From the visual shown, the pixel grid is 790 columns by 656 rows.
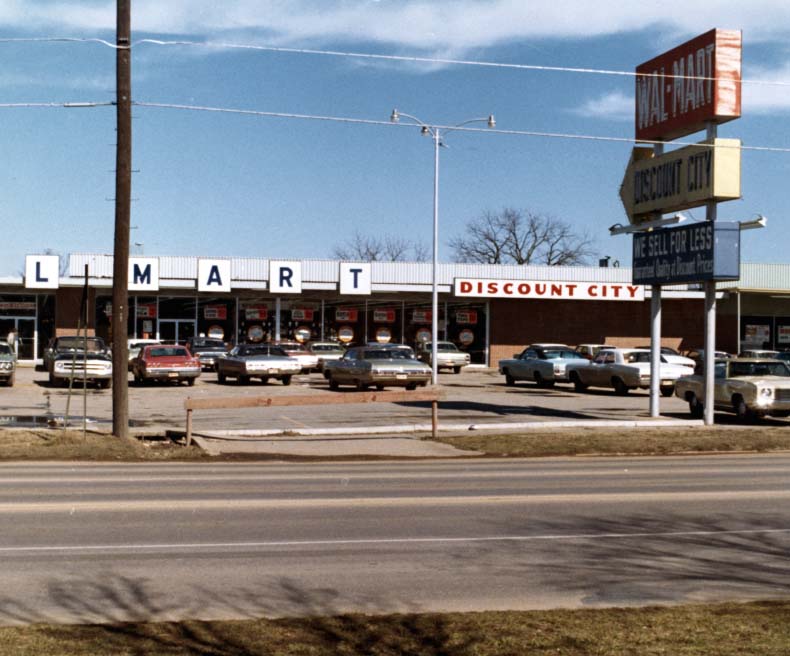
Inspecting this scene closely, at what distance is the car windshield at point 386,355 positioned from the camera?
3628 centimetres

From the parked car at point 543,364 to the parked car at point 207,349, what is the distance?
1349cm

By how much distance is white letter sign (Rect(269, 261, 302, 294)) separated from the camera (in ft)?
177

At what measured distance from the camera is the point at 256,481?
15.3m

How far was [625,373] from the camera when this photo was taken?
35.6m

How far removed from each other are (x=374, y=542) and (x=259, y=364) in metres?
29.1

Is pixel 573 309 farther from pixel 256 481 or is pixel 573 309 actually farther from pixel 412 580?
pixel 412 580

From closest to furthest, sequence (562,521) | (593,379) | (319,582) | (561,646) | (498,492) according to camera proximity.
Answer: (561,646)
(319,582)
(562,521)
(498,492)
(593,379)

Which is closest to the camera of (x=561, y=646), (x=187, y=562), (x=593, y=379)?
(x=561, y=646)

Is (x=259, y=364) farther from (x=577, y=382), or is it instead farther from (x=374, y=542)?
(x=374, y=542)

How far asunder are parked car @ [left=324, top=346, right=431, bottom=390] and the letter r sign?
17.6 meters

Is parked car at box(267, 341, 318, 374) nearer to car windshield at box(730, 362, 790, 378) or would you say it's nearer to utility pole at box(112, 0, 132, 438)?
car windshield at box(730, 362, 790, 378)

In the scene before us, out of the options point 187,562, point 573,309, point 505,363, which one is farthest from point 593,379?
point 187,562

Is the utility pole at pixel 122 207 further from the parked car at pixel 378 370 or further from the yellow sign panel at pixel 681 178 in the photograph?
the parked car at pixel 378 370

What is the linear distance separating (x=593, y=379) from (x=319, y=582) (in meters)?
29.9
